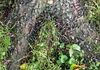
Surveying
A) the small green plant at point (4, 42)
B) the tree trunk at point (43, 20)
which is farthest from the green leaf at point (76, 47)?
the small green plant at point (4, 42)

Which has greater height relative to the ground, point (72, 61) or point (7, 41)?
point (7, 41)

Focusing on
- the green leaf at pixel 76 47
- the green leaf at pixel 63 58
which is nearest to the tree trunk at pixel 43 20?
the green leaf at pixel 76 47

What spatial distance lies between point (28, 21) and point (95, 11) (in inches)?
32.6

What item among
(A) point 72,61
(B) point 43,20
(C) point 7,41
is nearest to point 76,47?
(A) point 72,61

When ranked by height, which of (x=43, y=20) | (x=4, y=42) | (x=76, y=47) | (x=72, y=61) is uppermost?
(x=43, y=20)

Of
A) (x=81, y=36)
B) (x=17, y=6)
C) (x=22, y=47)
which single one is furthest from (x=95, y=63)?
(x=17, y=6)

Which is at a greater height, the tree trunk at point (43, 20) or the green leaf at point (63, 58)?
the tree trunk at point (43, 20)

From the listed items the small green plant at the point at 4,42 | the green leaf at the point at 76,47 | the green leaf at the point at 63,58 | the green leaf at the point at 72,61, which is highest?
the small green plant at the point at 4,42

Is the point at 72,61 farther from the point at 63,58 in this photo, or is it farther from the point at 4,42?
the point at 4,42

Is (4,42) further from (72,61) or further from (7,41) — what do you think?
(72,61)

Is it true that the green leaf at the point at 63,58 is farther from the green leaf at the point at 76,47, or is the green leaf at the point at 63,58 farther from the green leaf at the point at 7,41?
the green leaf at the point at 7,41

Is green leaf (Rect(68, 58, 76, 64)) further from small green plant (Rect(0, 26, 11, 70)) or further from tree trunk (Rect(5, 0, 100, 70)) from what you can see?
small green plant (Rect(0, 26, 11, 70))

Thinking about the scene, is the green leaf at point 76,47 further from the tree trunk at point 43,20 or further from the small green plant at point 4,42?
the small green plant at point 4,42

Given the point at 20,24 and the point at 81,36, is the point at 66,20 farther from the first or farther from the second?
the point at 20,24
